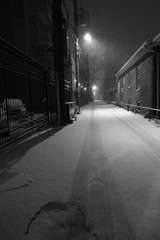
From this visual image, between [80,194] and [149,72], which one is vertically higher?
[149,72]

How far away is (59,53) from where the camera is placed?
35.1ft

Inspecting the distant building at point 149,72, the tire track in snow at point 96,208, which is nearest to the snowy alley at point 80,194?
the tire track in snow at point 96,208

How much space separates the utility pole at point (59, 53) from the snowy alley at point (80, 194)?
5408 millimetres

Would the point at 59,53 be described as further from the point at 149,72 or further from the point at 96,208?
the point at 96,208

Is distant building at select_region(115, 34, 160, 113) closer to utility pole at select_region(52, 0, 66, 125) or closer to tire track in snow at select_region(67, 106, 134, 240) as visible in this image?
utility pole at select_region(52, 0, 66, 125)

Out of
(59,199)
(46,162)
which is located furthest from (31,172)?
(59,199)

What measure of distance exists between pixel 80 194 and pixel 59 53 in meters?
9.01

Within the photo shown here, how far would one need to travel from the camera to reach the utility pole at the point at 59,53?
1042cm

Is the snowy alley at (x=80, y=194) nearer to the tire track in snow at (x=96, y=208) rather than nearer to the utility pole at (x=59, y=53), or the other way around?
the tire track in snow at (x=96, y=208)

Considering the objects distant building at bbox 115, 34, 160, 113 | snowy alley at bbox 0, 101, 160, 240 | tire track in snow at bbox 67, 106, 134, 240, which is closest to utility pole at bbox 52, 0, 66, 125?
distant building at bbox 115, 34, 160, 113

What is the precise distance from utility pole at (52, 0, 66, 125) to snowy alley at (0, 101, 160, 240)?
5.41 m

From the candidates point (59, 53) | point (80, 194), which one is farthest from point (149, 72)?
point (80, 194)

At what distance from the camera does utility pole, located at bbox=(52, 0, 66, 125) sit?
34.2 ft

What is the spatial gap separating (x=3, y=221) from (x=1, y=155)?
328 centimetres
